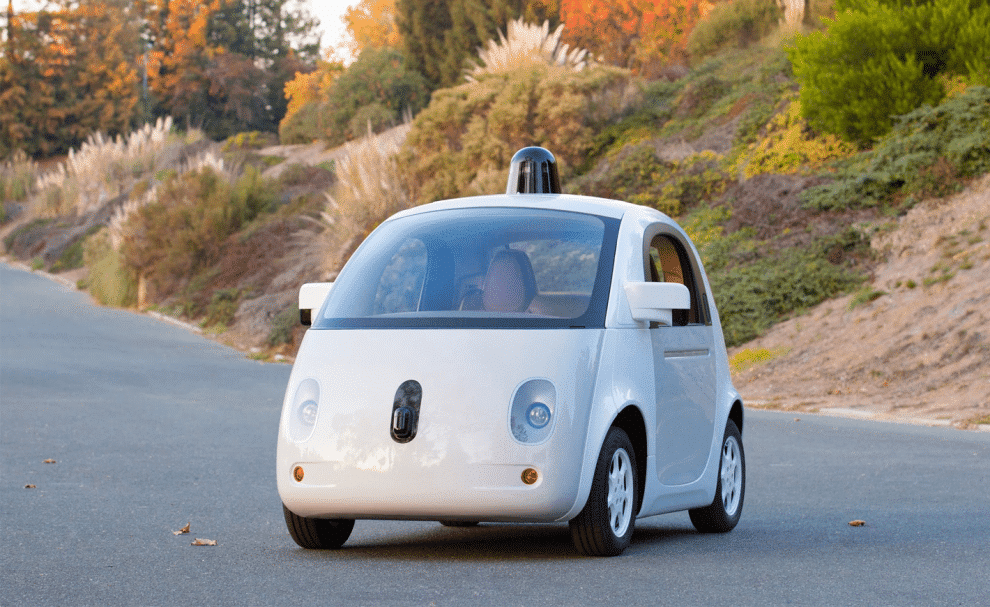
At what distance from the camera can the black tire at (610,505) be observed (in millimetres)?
6461

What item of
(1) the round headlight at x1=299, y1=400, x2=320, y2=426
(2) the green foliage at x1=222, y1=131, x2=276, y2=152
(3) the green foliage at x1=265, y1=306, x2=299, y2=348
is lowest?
(3) the green foliage at x1=265, y1=306, x2=299, y2=348

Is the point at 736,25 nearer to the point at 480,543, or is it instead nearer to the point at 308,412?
the point at 480,543

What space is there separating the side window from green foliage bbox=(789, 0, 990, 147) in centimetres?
1702

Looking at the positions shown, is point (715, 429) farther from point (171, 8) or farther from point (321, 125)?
point (171, 8)

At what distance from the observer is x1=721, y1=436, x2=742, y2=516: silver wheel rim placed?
805 cm

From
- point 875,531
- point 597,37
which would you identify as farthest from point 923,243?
point 597,37

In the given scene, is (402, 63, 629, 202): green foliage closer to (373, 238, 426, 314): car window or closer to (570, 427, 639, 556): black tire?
(373, 238, 426, 314): car window

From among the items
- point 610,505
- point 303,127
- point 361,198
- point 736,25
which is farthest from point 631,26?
point 610,505

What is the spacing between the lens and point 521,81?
31.6 metres

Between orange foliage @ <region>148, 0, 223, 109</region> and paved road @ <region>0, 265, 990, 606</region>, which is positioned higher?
orange foliage @ <region>148, 0, 223, 109</region>

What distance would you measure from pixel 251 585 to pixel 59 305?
28298mm

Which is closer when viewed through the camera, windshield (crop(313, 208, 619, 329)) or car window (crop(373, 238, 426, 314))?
windshield (crop(313, 208, 619, 329))

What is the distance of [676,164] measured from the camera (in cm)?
2831

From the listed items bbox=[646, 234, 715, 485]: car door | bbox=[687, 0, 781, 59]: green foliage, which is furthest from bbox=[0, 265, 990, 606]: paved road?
bbox=[687, 0, 781, 59]: green foliage
